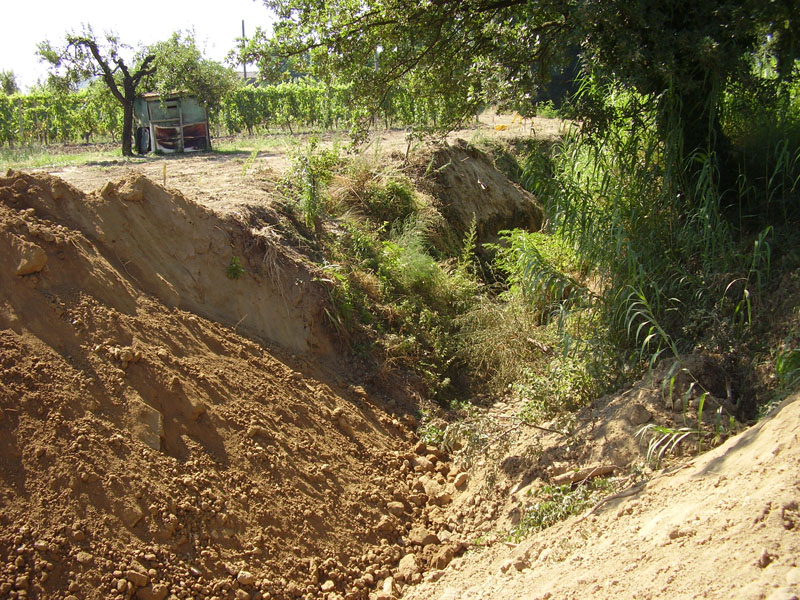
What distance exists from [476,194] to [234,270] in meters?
5.02

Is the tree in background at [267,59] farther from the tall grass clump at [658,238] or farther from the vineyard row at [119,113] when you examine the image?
the vineyard row at [119,113]

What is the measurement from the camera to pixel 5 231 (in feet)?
14.4

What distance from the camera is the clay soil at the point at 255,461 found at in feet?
9.82

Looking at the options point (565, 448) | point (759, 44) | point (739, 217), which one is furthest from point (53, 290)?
point (759, 44)

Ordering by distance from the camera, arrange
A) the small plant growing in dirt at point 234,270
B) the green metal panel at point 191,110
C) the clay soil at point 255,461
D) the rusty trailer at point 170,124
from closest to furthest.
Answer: the clay soil at point 255,461 < the small plant growing in dirt at point 234,270 < the rusty trailer at point 170,124 < the green metal panel at point 191,110

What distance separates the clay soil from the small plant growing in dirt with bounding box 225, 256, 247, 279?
51 mm

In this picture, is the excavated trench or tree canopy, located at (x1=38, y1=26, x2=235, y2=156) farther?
tree canopy, located at (x1=38, y1=26, x2=235, y2=156)

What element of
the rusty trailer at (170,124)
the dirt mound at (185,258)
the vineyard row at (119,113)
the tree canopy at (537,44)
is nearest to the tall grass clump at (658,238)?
the tree canopy at (537,44)

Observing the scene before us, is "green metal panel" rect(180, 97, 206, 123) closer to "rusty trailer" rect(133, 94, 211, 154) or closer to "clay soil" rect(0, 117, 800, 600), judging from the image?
"rusty trailer" rect(133, 94, 211, 154)

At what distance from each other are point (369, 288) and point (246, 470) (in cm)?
274

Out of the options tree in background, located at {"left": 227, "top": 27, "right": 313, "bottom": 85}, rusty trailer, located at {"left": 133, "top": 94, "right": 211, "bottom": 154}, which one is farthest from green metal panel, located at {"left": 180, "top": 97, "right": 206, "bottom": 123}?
tree in background, located at {"left": 227, "top": 27, "right": 313, "bottom": 85}

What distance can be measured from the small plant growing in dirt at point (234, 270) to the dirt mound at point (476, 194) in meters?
3.97

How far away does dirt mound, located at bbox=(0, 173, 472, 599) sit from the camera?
11.4ft

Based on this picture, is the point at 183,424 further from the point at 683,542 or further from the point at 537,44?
the point at 537,44
